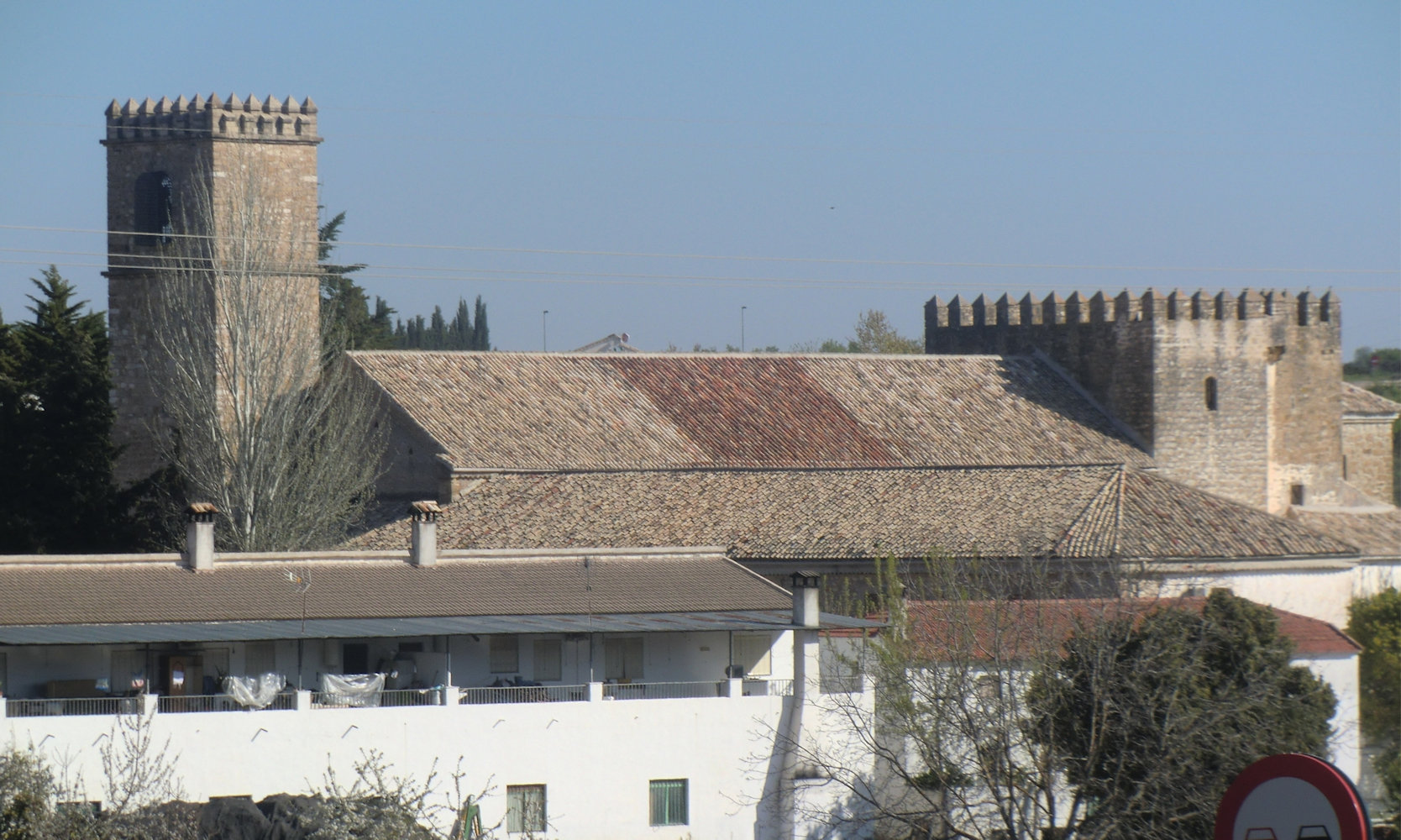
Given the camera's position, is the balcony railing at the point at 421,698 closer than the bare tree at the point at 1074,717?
No

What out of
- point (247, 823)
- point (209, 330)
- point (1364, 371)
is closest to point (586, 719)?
point (247, 823)

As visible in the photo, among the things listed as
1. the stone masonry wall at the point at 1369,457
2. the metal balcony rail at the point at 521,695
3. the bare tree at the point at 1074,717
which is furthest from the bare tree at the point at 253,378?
the stone masonry wall at the point at 1369,457

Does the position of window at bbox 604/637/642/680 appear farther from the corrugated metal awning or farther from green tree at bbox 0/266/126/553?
green tree at bbox 0/266/126/553

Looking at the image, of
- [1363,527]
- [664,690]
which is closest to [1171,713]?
[664,690]

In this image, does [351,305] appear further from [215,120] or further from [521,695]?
[521,695]

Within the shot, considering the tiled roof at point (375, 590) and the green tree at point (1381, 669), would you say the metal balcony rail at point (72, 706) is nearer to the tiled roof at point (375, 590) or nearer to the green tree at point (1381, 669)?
the tiled roof at point (375, 590)

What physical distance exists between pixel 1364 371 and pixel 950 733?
11211cm

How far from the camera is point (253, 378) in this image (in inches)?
1483

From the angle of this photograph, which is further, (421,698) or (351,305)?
(351,305)

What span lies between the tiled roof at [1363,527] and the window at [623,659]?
58.8 feet

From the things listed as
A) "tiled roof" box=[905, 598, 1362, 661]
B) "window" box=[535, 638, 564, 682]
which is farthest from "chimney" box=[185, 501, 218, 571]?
"tiled roof" box=[905, 598, 1362, 661]

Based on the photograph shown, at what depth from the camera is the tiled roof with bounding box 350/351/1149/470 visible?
119ft

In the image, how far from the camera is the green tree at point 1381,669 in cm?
2745

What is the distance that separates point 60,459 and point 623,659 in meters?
17.2
